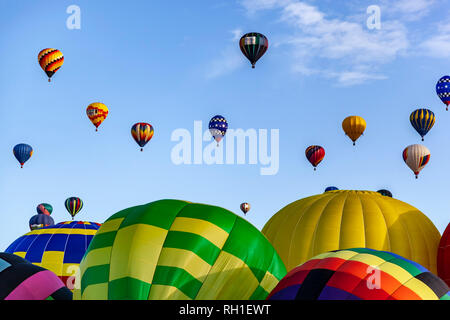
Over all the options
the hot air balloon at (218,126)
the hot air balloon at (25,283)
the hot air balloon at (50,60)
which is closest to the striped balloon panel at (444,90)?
the hot air balloon at (218,126)

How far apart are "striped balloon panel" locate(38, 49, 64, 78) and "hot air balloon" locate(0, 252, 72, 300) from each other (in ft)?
82.6

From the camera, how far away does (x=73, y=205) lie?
1393 inches

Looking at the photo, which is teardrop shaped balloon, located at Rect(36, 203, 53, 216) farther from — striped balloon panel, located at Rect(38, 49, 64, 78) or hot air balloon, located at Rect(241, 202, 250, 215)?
hot air balloon, located at Rect(241, 202, 250, 215)

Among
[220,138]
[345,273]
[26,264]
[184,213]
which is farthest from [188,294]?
[220,138]

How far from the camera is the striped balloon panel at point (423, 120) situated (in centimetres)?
3000

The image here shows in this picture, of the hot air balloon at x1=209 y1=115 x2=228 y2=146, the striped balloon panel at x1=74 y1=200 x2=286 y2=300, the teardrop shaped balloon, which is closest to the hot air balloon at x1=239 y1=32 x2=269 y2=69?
the hot air balloon at x1=209 y1=115 x2=228 y2=146

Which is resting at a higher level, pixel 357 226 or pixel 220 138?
pixel 220 138

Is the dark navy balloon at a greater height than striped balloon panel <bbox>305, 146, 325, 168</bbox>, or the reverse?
striped balloon panel <bbox>305, 146, 325, 168</bbox>

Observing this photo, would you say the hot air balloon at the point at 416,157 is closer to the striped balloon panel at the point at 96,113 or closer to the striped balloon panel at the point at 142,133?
the striped balloon panel at the point at 142,133

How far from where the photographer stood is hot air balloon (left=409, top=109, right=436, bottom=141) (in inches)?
1181
